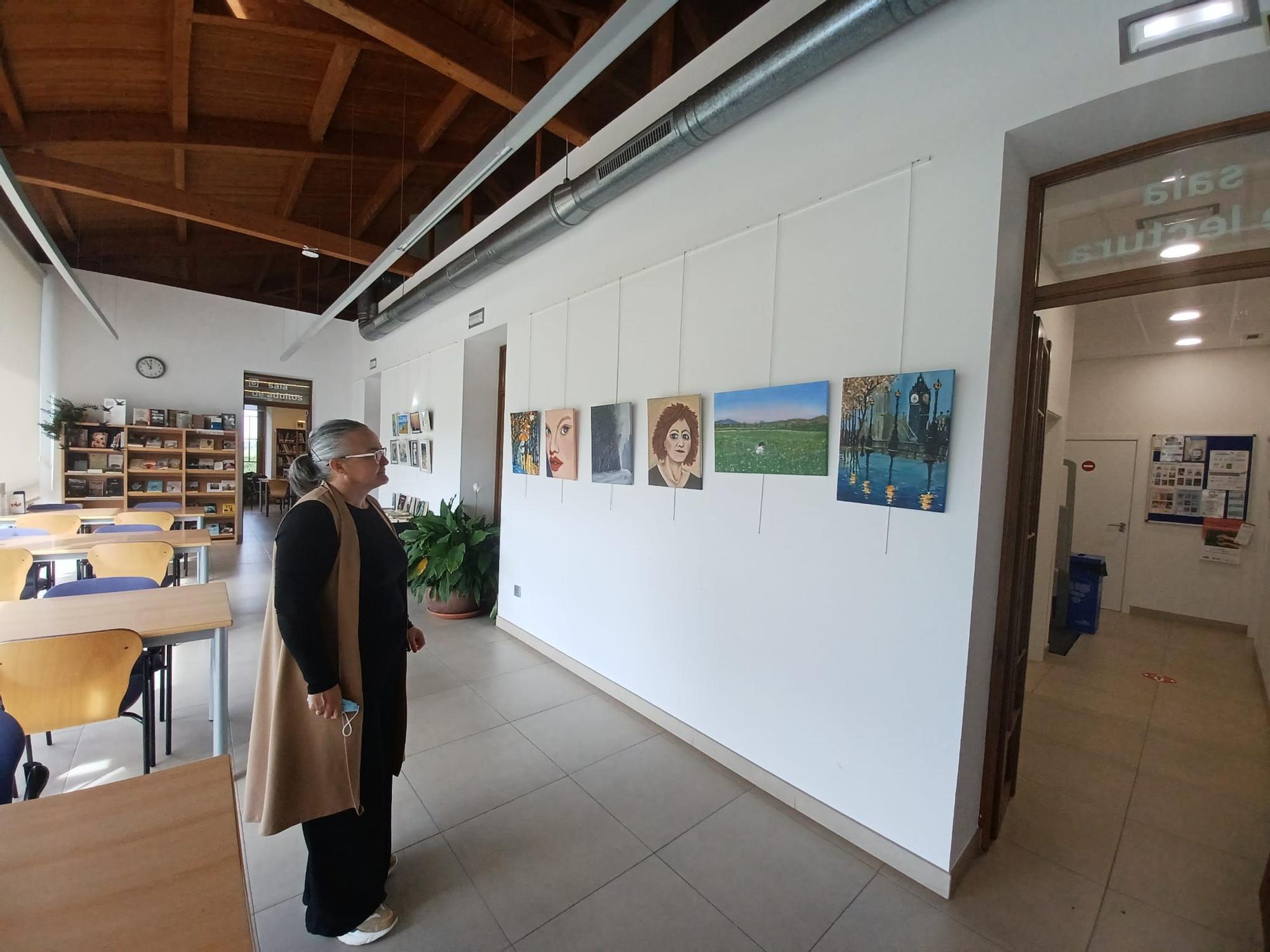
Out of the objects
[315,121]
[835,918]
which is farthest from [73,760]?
[315,121]

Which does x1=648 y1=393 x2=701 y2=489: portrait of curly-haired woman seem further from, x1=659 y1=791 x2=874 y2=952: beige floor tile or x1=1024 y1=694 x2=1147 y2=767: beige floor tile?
x1=1024 y1=694 x2=1147 y2=767: beige floor tile

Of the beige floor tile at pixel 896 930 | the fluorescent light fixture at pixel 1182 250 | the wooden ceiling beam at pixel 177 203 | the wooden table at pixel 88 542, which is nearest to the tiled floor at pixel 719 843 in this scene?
the beige floor tile at pixel 896 930

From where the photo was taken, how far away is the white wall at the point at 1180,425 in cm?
518

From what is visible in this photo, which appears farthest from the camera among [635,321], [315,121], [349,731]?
[315,121]

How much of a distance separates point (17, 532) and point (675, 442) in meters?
5.57

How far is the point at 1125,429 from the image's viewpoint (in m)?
6.02

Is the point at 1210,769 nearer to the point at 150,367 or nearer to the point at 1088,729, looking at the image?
the point at 1088,729

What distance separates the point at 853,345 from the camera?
7.50ft

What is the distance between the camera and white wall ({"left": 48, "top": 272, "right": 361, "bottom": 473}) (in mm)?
7301

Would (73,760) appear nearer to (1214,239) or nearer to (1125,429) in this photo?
(1214,239)

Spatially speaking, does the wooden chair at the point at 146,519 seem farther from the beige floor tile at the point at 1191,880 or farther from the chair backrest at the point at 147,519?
the beige floor tile at the point at 1191,880

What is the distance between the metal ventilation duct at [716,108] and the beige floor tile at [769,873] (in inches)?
133

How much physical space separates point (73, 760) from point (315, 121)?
198 inches

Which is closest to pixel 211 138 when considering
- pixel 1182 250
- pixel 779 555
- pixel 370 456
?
pixel 370 456
